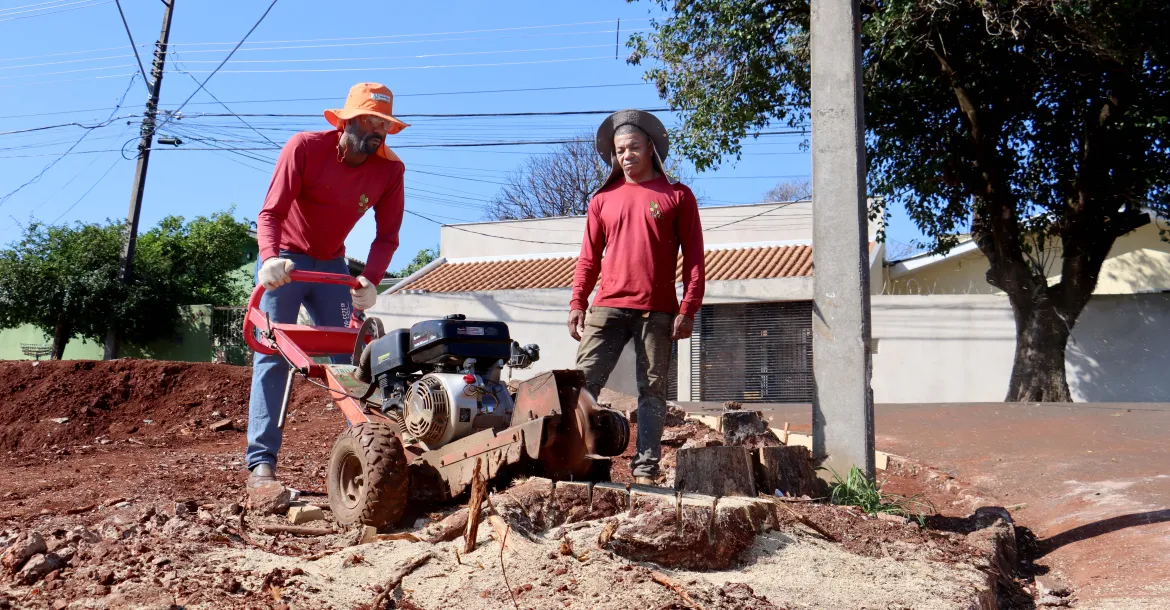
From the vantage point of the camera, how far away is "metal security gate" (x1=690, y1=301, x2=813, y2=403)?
18969mm

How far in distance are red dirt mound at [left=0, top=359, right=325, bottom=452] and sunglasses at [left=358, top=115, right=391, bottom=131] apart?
5020 mm

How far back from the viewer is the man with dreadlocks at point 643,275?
4.53 m

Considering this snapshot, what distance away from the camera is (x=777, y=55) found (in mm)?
13961

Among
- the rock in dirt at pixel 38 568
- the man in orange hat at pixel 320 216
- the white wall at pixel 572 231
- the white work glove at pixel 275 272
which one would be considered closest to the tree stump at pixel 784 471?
the man in orange hat at pixel 320 216

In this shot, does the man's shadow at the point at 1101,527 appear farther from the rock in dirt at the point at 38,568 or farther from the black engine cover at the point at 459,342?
the rock in dirt at the point at 38,568

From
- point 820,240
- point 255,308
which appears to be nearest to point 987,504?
point 820,240

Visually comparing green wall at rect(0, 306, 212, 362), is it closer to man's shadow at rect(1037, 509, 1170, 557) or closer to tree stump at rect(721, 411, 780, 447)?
tree stump at rect(721, 411, 780, 447)

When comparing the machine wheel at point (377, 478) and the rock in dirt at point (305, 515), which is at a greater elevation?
the machine wheel at point (377, 478)

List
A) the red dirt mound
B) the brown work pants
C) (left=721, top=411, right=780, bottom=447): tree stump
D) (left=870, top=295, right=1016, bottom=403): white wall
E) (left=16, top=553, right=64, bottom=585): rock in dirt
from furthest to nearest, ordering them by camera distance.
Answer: (left=870, top=295, right=1016, bottom=403): white wall < the red dirt mound < (left=721, top=411, right=780, bottom=447): tree stump < the brown work pants < (left=16, top=553, right=64, bottom=585): rock in dirt

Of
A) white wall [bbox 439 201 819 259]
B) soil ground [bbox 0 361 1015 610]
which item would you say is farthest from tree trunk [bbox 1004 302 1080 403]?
soil ground [bbox 0 361 1015 610]

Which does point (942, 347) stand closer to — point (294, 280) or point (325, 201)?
point (325, 201)

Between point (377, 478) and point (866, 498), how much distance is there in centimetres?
227

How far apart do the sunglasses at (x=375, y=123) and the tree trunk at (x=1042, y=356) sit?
1299 cm

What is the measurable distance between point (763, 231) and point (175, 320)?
16.4 meters
